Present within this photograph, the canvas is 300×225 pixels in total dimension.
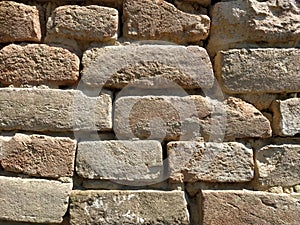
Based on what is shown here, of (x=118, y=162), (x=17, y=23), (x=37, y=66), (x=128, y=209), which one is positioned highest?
(x=17, y=23)

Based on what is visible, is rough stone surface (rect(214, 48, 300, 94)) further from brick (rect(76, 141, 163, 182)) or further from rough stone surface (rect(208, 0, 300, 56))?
brick (rect(76, 141, 163, 182))

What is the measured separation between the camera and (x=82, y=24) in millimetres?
1251

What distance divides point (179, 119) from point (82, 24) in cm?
41

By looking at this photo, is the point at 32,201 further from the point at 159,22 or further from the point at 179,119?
the point at 159,22

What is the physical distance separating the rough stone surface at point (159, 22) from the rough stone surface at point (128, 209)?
0.47 m

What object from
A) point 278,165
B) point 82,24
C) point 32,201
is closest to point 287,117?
point 278,165

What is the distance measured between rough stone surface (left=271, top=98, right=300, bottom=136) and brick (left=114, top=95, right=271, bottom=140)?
0.06 metres

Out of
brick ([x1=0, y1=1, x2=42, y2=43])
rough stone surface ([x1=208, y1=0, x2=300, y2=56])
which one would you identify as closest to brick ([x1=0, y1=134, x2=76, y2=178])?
brick ([x1=0, y1=1, x2=42, y2=43])

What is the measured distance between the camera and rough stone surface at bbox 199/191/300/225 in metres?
1.22

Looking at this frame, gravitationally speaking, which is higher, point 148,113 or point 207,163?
point 148,113

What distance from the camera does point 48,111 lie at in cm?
123

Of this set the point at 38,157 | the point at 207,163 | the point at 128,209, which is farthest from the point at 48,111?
the point at 207,163

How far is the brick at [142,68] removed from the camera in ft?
4.09

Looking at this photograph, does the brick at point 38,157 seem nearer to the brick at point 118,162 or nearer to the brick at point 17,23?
the brick at point 118,162
